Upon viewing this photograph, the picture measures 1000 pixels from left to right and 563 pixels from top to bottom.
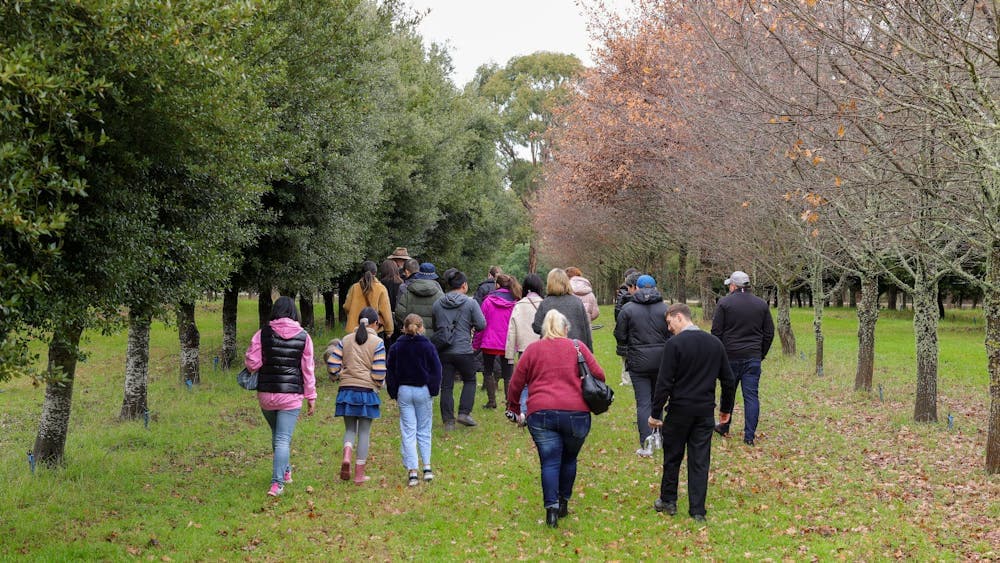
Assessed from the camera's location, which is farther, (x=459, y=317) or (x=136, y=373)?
(x=136, y=373)

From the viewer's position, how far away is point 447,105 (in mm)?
31359

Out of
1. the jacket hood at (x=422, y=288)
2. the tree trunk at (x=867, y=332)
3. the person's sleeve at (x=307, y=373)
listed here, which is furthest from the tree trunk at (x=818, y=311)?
the person's sleeve at (x=307, y=373)

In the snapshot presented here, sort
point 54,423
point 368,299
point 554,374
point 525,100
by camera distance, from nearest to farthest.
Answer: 1. point 554,374
2. point 54,423
3. point 368,299
4. point 525,100

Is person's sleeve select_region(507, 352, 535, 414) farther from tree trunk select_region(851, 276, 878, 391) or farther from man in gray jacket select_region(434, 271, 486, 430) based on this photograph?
tree trunk select_region(851, 276, 878, 391)

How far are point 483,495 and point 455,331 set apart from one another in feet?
10.1

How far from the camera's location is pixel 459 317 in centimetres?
1120

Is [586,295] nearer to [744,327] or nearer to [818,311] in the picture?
[744,327]

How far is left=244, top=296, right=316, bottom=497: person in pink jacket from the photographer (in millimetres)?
8297

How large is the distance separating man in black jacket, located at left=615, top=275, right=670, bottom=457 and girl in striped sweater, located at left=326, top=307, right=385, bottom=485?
10.4 ft

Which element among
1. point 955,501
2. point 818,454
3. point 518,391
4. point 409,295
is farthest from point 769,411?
point 518,391

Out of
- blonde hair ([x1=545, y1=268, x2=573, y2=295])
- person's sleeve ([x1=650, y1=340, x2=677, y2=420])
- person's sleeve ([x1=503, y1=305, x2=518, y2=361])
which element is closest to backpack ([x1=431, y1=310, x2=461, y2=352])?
person's sleeve ([x1=503, y1=305, x2=518, y2=361])

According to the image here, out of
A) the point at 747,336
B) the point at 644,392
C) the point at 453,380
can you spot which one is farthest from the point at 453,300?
the point at 747,336

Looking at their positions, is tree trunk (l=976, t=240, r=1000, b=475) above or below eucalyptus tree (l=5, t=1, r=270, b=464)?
below

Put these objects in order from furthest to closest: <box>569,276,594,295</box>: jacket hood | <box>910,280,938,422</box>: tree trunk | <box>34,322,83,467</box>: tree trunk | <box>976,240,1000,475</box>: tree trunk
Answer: <box>569,276,594,295</box>: jacket hood
<box>910,280,938,422</box>: tree trunk
<box>34,322,83,467</box>: tree trunk
<box>976,240,1000,475</box>: tree trunk
